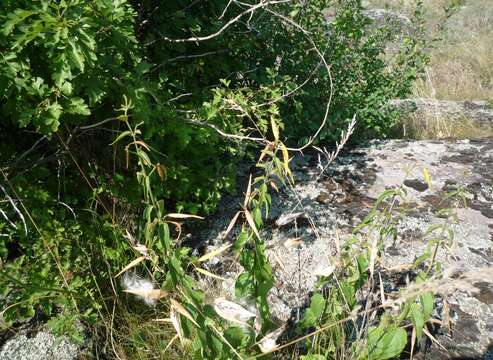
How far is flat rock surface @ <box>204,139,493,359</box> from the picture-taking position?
6.49 feet

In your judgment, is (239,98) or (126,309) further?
(239,98)

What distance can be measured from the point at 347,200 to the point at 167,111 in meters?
1.23

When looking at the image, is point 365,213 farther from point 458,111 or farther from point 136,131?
point 458,111

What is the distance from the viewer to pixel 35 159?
2324 mm

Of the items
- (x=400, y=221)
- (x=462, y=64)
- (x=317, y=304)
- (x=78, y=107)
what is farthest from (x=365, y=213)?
(x=462, y=64)

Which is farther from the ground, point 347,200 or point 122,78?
point 122,78

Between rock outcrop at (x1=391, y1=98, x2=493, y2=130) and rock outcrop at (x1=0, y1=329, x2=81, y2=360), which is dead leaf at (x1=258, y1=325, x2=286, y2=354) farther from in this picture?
rock outcrop at (x1=391, y1=98, x2=493, y2=130)

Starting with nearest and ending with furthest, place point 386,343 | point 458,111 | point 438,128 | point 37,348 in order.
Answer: point 386,343 → point 37,348 → point 438,128 → point 458,111

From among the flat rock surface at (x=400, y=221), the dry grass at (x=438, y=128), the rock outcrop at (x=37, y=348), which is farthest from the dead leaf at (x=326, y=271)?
the dry grass at (x=438, y=128)

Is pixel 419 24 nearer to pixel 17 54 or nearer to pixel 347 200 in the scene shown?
pixel 347 200

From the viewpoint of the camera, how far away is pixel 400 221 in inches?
97.7

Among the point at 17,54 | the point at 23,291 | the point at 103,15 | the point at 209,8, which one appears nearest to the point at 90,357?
the point at 23,291

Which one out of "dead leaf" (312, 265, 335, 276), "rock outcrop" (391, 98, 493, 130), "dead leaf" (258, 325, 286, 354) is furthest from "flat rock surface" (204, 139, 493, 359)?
"rock outcrop" (391, 98, 493, 130)

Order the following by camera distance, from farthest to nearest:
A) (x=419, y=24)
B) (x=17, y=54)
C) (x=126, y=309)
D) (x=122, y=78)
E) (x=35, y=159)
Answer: (x=419, y=24)
(x=35, y=159)
(x=126, y=309)
(x=122, y=78)
(x=17, y=54)
